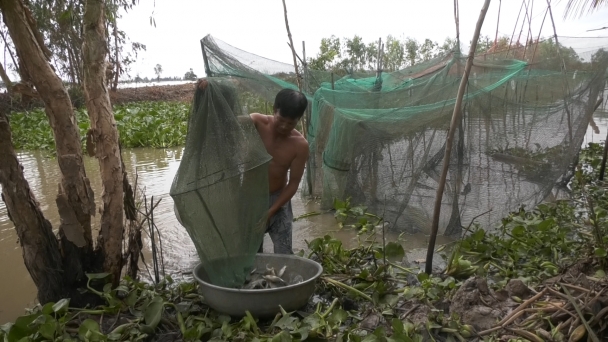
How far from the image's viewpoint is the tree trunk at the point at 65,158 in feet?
8.88

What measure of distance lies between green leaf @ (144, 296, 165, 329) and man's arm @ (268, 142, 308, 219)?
0.84 metres

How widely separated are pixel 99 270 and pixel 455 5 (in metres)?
4.94

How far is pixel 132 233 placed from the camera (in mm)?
3188

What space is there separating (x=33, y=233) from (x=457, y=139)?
3248 mm

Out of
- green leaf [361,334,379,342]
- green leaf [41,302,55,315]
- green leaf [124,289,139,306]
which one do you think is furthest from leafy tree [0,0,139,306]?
green leaf [361,334,379,342]

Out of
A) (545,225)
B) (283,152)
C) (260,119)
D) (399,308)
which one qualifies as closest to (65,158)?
(260,119)

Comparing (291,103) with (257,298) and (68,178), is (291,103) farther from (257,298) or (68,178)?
(68,178)

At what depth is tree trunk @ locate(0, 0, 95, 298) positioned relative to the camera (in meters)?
2.71

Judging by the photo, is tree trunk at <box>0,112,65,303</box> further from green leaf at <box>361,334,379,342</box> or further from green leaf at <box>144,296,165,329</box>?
green leaf at <box>361,334,379,342</box>

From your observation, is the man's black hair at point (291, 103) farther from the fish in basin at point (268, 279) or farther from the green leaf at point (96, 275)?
the green leaf at point (96, 275)

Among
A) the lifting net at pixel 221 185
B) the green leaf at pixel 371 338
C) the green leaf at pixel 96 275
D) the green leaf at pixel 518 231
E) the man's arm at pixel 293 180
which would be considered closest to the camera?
the green leaf at pixel 371 338

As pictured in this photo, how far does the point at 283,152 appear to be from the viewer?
122 inches

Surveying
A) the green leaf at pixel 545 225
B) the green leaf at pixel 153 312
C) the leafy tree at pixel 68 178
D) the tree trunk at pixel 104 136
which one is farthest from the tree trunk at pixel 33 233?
the green leaf at pixel 545 225

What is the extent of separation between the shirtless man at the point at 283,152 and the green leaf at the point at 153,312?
0.84m
